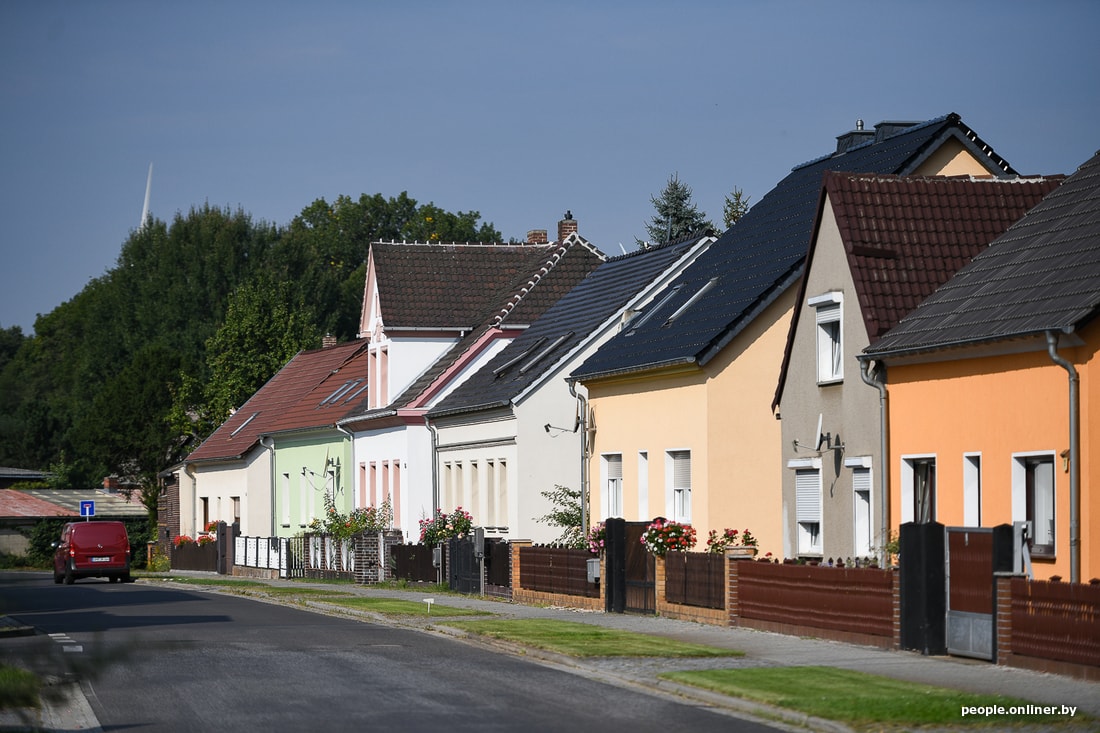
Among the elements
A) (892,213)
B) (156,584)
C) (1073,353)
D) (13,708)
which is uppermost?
(892,213)

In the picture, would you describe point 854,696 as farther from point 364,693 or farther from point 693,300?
point 693,300

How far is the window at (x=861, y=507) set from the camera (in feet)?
76.9

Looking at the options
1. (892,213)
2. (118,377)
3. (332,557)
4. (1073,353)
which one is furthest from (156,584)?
(118,377)

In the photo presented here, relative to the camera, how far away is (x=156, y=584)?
152 feet

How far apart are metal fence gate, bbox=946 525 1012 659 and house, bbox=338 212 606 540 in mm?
26813

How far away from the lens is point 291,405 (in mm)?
59125

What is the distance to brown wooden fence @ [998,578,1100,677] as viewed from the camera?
14312 mm

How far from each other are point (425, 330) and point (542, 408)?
8.82 metres

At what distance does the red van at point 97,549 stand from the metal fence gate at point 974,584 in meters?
35.2

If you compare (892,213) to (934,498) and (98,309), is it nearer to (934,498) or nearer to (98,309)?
(934,498)

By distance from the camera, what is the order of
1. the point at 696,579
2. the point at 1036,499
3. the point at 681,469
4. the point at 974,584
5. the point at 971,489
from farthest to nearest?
1. the point at 681,469
2. the point at 696,579
3. the point at 971,489
4. the point at 1036,499
5. the point at 974,584

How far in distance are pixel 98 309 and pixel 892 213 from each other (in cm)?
7326

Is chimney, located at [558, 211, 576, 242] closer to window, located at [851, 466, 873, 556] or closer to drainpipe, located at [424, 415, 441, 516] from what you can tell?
drainpipe, located at [424, 415, 441, 516]

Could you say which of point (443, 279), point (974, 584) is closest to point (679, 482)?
point (974, 584)
